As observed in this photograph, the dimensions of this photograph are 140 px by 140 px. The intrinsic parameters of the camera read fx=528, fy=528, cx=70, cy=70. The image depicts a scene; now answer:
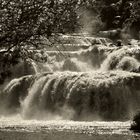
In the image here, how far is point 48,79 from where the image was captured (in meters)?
35.8

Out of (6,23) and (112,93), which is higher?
(6,23)

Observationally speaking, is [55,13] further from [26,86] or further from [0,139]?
[26,86]

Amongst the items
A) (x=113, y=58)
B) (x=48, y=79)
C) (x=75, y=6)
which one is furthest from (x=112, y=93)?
(x=75, y=6)

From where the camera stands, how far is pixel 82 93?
33.2m

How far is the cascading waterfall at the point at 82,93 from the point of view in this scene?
3197cm

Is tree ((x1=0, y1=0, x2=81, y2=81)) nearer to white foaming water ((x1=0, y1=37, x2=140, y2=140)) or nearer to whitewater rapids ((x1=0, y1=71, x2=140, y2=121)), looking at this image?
white foaming water ((x1=0, y1=37, x2=140, y2=140))

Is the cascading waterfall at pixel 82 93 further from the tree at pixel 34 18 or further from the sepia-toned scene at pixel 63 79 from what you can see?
the tree at pixel 34 18

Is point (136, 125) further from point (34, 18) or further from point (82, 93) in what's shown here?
point (34, 18)

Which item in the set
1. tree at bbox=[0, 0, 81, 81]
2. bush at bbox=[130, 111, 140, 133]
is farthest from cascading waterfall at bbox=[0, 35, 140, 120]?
tree at bbox=[0, 0, 81, 81]

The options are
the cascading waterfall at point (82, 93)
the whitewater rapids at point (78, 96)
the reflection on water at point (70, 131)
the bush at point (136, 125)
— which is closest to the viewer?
the reflection on water at point (70, 131)

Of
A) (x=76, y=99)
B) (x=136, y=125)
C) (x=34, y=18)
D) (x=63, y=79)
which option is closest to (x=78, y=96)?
(x=76, y=99)

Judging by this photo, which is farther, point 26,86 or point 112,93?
point 26,86

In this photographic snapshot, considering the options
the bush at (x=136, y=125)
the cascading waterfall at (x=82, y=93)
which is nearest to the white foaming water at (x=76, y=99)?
the cascading waterfall at (x=82, y=93)

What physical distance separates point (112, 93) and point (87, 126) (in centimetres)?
549
